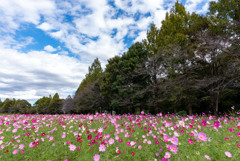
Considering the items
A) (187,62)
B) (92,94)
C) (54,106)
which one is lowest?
(54,106)

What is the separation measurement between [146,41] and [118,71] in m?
4.76

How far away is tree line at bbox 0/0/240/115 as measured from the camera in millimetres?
9742

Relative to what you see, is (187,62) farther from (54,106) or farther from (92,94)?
(54,106)

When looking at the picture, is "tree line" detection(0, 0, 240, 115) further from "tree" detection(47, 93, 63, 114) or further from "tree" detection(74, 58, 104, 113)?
"tree" detection(47, 93, 63, 114)

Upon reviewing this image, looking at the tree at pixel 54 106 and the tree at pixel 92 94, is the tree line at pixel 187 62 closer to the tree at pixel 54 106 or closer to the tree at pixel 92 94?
the tree at pixel 92 94

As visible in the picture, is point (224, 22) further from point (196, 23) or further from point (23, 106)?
point (23, 106)

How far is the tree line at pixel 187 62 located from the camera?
Result: 9.74 metres

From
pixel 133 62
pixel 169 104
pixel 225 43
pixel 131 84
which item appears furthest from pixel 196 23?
pixel 169 104

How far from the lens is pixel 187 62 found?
39.1ft

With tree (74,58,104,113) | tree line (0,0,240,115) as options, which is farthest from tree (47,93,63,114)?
tree line (0,0,240,115)

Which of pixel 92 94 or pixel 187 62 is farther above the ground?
pixel 187 62

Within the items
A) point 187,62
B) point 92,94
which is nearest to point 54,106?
point 92,94

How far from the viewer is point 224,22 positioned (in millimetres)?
10109

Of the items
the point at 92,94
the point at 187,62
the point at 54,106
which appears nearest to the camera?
the point at 187,62
